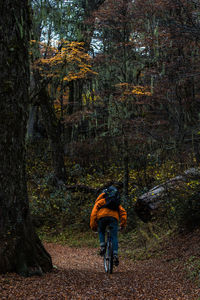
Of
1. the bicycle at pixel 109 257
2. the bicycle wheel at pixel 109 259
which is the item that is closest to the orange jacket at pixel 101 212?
the bicycle at pixel 109 257

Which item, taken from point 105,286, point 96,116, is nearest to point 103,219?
point 105,286

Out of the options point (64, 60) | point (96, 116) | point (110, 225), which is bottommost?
point (110, 225)

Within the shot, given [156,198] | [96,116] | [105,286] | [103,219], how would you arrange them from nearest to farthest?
[105,286], [103,219], [156,198], [96,116]

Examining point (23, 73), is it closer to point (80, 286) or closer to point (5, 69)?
point (5, 69)

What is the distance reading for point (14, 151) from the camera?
518 centimetres

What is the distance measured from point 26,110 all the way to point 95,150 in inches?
514

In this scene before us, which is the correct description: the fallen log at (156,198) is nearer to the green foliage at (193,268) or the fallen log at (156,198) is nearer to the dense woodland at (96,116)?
the dense woodland at (96,116)

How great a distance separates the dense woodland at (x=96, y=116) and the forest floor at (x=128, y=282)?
470mm

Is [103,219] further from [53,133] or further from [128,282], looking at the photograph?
[53,133]

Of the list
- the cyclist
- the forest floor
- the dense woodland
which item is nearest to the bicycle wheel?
the cyclist

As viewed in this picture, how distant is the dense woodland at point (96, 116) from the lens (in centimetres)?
517

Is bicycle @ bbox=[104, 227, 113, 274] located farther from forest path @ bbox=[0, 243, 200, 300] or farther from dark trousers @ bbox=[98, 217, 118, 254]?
forest path @ bbox=[0, 243, 200, 300]

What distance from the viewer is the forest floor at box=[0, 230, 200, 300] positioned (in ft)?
13.8

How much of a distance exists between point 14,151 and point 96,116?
9.24 metres
